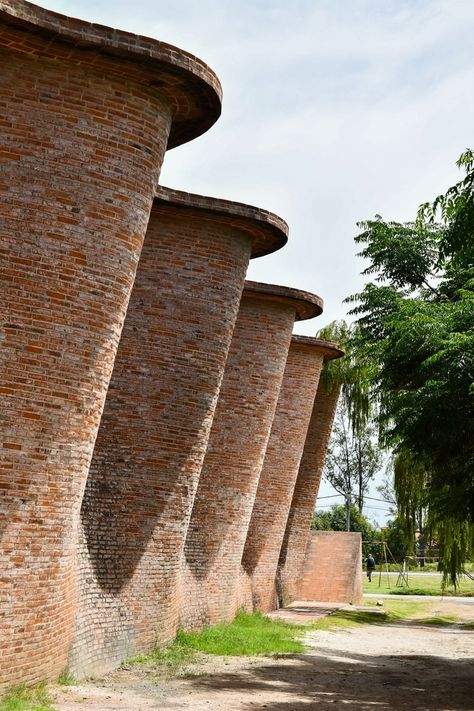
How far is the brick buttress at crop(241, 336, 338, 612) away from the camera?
18906 millimetres

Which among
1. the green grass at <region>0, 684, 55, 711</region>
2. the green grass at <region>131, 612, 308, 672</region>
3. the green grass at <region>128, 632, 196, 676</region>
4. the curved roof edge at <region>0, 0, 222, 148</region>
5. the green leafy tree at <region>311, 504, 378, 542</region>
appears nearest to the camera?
the green grass at <region>0, 684, 55, 711</region>

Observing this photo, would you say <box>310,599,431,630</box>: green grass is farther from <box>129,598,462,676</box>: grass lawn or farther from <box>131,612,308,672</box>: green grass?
<box>131,612,308,672</box>: green grass

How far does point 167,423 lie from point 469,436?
4.39m

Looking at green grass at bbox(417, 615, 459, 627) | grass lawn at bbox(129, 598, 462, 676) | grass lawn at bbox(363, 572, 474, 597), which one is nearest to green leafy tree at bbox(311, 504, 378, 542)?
grass lawn at bbox(363, 572, 474, 597)

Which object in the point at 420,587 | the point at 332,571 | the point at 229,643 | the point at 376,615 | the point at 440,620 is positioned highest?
the point at 332,571

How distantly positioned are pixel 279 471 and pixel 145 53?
468 inches

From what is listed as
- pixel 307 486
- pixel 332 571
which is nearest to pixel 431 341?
pixel 307 486

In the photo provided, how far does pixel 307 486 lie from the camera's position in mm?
22984

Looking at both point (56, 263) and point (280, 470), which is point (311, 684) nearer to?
point (56, 263)

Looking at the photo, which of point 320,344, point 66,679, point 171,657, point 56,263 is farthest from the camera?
point 320,344

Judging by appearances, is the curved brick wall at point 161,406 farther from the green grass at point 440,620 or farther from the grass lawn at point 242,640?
the green grass at point 440,620

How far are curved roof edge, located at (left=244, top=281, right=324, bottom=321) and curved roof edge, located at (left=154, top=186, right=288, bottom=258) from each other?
267cm

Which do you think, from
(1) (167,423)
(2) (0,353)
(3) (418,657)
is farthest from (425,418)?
(2) (0,353)

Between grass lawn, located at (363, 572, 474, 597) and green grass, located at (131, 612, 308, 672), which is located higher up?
grass lawn, located at (363, 572, 474, 597)
